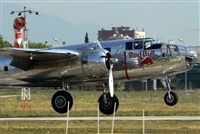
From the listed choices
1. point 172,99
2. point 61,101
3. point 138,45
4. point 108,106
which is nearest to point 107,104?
point 108,106

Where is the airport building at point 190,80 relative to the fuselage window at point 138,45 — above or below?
above

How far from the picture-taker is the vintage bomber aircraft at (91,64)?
39438mm

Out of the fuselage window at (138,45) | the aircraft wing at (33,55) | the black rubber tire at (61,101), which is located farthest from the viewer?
the fuselage window at (138,45)

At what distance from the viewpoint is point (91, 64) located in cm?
3909

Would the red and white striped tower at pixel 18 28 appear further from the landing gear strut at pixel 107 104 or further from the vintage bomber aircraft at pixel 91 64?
the landing gear strut at pixel 107 104

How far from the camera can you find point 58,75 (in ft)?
132

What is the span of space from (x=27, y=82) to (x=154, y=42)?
7.41 metres

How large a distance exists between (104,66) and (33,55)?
3.83 metres

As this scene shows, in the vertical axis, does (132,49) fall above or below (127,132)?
above

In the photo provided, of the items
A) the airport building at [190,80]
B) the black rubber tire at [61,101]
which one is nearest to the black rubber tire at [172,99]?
the black rubber tire at [61,101]

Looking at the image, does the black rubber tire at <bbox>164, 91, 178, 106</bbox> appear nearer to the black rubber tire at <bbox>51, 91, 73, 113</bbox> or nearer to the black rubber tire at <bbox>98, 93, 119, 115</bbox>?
the black rubber tire at <bbox>98, 93, 119, 115</bbox>

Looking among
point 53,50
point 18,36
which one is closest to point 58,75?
point 53,50

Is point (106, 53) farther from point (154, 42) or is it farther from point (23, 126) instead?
point (23, 126)

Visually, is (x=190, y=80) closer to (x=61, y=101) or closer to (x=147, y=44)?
(x=147, y=44)
